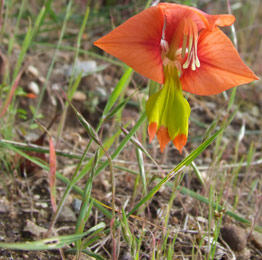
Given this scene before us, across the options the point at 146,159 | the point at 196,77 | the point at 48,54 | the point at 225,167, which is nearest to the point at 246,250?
the point at 225,167

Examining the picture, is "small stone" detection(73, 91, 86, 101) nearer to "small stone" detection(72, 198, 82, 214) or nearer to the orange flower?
"small stone" detection(72, 198, 82, 214)

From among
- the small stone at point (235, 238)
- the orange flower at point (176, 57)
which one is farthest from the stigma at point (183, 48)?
the small stone at point (235, 238)

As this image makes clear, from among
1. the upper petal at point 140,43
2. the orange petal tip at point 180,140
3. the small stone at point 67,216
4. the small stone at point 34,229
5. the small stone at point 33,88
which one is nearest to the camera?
the upper petal at point 140,43

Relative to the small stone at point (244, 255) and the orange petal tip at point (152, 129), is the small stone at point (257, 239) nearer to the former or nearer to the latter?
the small stone at point (244, 255)

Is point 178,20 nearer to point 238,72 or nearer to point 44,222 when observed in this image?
point 238,72

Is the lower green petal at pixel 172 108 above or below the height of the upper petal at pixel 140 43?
below

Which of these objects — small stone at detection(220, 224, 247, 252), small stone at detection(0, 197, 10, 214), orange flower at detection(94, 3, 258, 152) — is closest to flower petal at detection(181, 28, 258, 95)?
orange flower at detection(94, 3, 258, 152)
